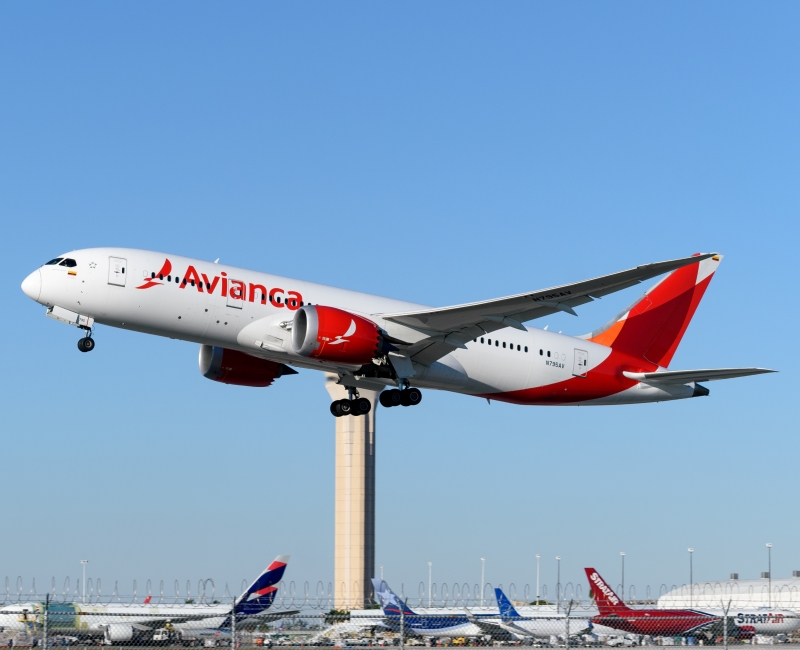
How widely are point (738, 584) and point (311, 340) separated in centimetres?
6179

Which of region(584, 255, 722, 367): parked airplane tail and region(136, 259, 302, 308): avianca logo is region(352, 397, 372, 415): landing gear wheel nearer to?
region(136, 259, 302, 308): avianca logo

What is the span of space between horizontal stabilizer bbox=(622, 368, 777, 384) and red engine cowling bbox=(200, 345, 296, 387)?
1309 centimetres

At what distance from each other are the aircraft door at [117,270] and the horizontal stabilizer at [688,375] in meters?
18.7

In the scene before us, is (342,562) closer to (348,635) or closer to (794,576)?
(794,576)

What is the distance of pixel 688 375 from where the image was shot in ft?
127

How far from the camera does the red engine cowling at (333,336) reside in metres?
32.2

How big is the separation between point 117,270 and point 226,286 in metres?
3.20

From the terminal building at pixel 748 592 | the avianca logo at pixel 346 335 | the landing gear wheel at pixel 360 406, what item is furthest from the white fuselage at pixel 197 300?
the terminal building at pixel 748 592

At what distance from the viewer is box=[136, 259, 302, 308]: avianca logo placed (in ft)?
106

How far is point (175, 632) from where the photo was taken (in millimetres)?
32375

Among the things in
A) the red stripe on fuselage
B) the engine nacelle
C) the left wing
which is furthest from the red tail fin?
the engine nacelle

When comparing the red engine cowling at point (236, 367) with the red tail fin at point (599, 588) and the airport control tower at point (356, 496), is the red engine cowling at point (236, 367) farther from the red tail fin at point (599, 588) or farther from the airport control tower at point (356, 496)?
the airport control tower at point (356, 496)

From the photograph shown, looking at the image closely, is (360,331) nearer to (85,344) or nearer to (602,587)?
(85,344)

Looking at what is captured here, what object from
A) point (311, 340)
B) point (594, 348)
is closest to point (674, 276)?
point (594, 348)
